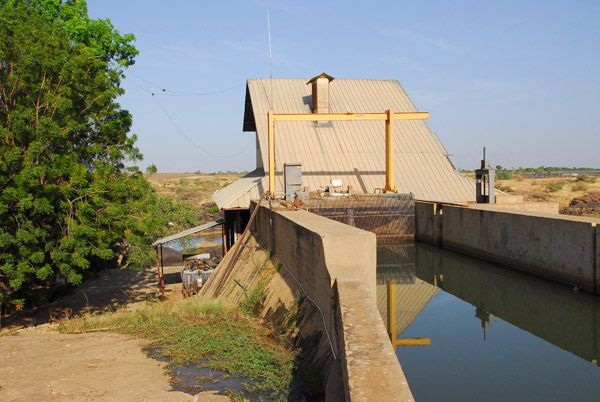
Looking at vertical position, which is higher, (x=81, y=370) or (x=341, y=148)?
(x=341, y=148)

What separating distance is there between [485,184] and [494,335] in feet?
36.3

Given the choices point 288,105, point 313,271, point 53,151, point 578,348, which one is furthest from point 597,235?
point 288,105

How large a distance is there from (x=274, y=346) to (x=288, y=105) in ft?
74.1

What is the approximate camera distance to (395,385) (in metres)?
5.09

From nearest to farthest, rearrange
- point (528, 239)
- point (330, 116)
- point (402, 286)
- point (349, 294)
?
point (349, 294) → point (528, 239) → point (402, 286) → point (330, 116)

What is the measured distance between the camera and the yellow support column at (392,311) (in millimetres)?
12586

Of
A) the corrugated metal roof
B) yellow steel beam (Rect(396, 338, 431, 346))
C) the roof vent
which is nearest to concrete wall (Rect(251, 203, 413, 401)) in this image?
yellow steel beam (Rect(396, 338, 431, 346))

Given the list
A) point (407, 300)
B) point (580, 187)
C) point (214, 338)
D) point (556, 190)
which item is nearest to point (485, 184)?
point (407, 300)

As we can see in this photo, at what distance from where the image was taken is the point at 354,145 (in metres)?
28.2

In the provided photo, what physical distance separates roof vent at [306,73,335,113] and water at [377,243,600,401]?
41.0ft

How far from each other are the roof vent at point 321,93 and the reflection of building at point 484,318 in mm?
16883

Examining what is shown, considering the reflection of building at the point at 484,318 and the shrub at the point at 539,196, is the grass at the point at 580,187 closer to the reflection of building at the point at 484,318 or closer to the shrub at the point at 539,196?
the shrub at the point at 539,196

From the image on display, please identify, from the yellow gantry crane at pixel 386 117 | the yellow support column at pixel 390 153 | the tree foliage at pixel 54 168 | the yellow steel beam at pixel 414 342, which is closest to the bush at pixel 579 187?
the yellow gantry crane at pixel 386 117

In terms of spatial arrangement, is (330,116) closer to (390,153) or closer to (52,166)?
(390,153)
